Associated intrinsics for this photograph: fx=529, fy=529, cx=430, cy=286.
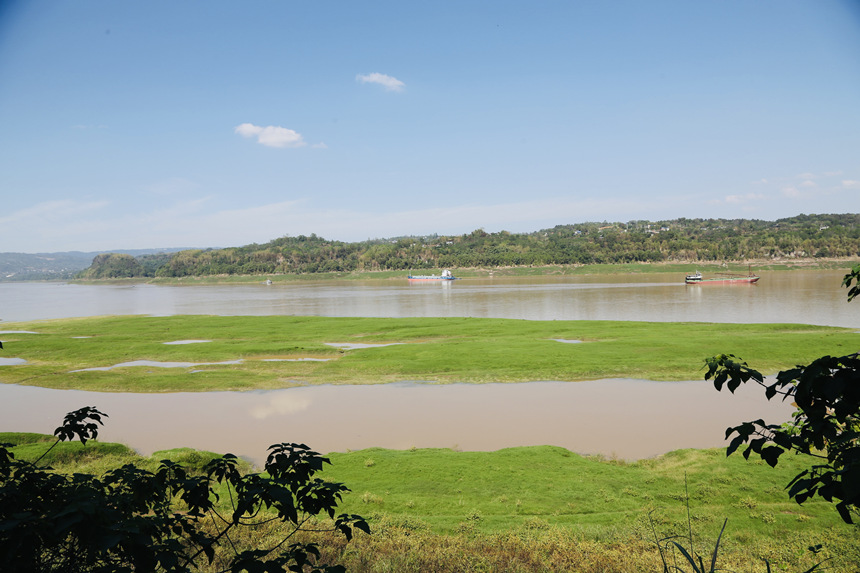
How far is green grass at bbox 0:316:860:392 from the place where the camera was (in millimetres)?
28500

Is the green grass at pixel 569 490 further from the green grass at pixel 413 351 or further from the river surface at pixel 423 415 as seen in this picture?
the green grass at pixel 413 351

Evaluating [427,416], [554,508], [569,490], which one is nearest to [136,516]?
[554,508]

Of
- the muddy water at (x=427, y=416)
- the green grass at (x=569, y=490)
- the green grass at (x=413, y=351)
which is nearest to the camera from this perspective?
the green grass at (x=569, y=490)

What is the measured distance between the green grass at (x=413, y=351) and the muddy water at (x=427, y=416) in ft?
7.15

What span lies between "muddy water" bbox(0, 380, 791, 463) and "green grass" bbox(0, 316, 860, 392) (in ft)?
7.15

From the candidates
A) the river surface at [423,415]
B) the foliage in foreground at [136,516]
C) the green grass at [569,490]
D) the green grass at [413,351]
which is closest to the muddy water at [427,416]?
the river surface at [423,415]

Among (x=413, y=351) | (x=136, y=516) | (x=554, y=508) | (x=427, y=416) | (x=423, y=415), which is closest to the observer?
(x=136, y=516)

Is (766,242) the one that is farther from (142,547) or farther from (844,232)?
(142,547)

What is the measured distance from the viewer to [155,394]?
27125 millimetres

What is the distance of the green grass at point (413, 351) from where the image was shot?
2850cm

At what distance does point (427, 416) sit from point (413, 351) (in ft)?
44.0

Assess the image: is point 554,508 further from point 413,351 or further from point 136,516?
point 413,351

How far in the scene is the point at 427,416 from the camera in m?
21.2

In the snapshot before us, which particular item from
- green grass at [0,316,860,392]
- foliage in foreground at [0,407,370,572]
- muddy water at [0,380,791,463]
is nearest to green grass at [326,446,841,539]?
muddy water at [0,380,791,463]
